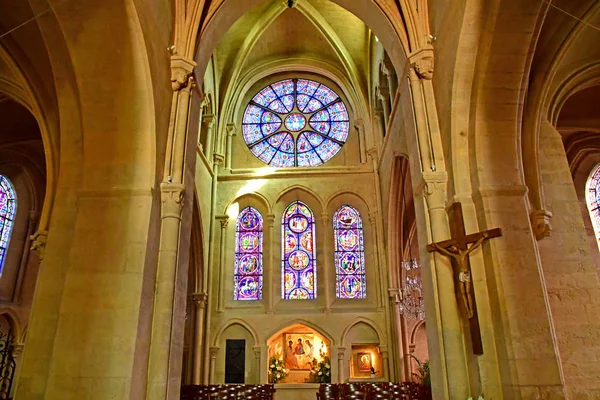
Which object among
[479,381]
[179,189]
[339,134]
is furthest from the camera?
[339,134]

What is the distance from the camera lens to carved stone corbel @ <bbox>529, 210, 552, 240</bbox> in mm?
7734

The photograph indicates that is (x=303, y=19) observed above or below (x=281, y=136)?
above

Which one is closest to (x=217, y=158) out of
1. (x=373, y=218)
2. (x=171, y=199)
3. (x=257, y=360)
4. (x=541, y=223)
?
(x=373, y=218)

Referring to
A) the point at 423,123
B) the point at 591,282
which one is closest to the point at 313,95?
the point at 423,123

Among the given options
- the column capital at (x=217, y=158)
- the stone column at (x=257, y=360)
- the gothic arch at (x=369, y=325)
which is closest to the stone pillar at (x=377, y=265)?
the gothic arch at (x=369, y=325)

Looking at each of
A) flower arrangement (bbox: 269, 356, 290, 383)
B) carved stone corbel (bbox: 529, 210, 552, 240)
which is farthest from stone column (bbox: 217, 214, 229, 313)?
carved stone corbel (bbox: 529, 210, 552, 240)

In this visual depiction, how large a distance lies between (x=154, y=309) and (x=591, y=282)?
741 centimetres

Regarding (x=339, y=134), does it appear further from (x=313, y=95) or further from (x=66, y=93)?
(x=66, y=93)

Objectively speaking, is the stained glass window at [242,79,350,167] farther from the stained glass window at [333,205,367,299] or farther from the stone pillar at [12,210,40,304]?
the stone pillar at [12,210,40,304]

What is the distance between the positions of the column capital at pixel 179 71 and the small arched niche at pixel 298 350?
9452 millimetres

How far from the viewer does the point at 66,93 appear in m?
7.87

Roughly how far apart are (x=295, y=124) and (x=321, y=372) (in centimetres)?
929

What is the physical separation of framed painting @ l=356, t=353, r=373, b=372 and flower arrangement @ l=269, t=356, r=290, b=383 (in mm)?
2345

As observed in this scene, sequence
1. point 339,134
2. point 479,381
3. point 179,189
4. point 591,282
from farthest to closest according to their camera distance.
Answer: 1. point 339,134
2. point 591,282
3. point 179,189
4. point 479,381
